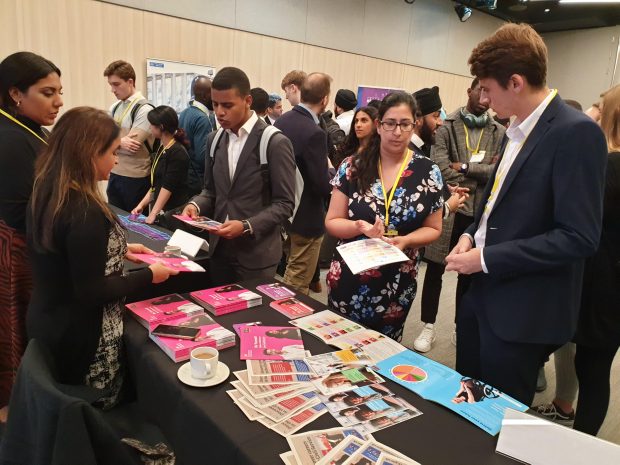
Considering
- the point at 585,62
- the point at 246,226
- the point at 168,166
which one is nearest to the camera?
the point at 246,226

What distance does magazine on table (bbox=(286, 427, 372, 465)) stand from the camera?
894 mm

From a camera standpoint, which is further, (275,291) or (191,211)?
(191,211)

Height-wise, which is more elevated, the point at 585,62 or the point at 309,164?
the point at 585,62

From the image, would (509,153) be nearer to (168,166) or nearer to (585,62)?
(168,166)

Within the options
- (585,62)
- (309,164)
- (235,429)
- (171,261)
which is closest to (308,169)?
(309,164)

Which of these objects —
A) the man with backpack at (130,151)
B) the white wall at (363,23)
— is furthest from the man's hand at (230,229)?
the white wall at (363,23)

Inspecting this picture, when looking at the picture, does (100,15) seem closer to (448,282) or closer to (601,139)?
(448,282)

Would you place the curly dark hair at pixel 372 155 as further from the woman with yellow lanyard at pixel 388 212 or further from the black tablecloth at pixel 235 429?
the black tablecloth at pixel 235 429

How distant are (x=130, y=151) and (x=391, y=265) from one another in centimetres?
237

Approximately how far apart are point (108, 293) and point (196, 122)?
2571 millimetres

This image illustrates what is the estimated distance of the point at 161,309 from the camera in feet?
4.93

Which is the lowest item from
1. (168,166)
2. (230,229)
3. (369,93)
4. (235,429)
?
(235,429)

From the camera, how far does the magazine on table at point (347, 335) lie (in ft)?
4.41

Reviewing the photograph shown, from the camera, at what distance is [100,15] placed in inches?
179
